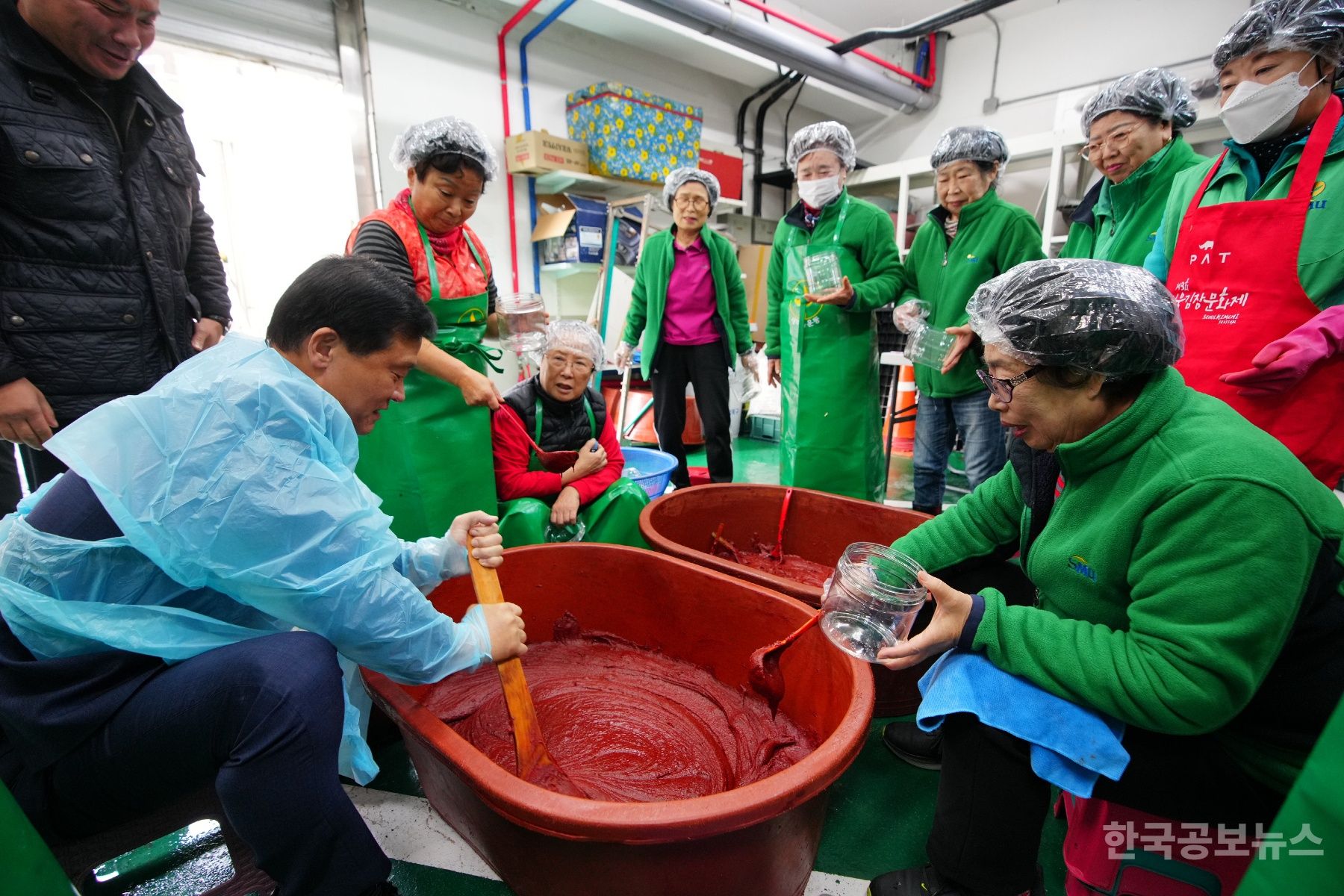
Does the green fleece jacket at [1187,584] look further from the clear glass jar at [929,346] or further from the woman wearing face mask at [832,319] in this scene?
the woman wearing face mask at [832,319]

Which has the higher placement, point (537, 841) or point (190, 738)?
point (190, 738)

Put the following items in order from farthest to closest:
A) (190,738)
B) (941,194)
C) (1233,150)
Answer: (941,194)
(1233,150)
(190,738)

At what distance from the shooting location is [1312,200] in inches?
48.8

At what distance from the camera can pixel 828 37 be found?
4562 millimetres

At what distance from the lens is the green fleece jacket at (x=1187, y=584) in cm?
71

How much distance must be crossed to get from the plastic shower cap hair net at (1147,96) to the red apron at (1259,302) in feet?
1.18

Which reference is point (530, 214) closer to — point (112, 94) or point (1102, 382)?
point (112, 94)

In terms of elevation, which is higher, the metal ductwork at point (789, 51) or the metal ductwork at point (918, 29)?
the metal ductwork at point (918, 29)

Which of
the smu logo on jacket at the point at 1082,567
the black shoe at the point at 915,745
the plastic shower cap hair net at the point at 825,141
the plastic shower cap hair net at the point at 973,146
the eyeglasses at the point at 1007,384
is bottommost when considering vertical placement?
the black shoe at the point at 915,745

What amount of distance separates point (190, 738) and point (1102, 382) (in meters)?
1.32

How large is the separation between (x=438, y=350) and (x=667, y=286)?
1309mm

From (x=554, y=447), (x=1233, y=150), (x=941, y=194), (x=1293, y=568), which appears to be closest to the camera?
(x=1293, y=568)

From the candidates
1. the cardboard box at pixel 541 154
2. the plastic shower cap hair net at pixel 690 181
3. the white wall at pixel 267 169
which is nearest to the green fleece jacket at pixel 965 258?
the plastic shower cap hair net at pixel 690 181

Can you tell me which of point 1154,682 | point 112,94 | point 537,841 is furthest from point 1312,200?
point 112,94
